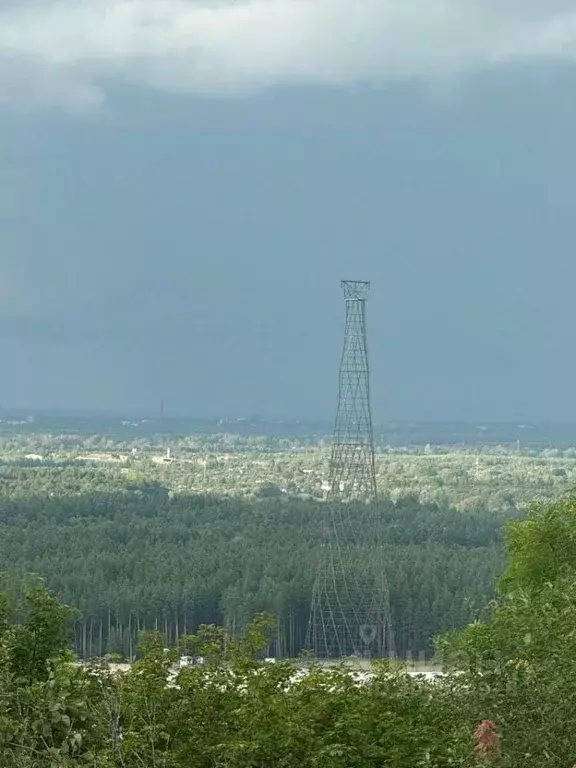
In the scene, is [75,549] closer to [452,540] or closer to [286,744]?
[452,540]

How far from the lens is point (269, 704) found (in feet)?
52.4

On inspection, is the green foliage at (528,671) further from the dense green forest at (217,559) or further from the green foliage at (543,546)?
the dense green forest at (217,559)

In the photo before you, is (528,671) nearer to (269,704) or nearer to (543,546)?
(269,704)

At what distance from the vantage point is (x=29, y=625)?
19.2m

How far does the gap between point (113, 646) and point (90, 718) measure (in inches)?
1146

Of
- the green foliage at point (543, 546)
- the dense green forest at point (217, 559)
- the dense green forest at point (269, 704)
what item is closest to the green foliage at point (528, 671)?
the dense green forest at point (269, 704)

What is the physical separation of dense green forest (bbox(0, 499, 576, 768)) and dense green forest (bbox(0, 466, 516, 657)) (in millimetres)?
12362

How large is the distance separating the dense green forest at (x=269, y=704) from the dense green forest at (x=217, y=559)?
40.6 ft

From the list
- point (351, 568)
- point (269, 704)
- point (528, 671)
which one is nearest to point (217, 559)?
point (351, 568)

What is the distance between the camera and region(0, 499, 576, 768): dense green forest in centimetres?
1366

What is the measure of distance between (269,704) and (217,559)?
1705 inches

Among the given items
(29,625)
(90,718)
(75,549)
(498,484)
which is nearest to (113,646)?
(75,549)

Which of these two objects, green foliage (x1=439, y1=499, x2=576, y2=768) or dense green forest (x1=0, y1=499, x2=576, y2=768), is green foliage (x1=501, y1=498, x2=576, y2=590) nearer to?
green foliage (x1=439, y1=499, x2=576, y2=768)

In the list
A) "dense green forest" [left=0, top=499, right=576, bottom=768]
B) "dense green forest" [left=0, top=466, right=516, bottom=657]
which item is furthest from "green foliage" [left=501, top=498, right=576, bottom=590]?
"dense green forest" [left=0, top=499, right=576, bottom=768]
